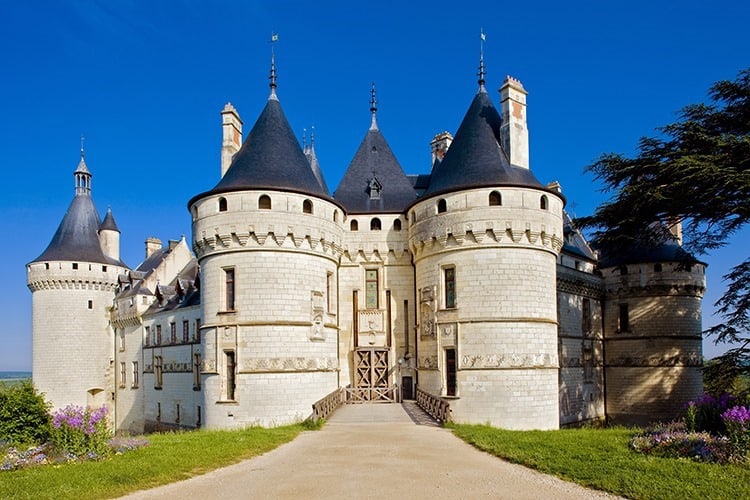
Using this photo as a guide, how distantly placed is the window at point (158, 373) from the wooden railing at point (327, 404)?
1481 cm

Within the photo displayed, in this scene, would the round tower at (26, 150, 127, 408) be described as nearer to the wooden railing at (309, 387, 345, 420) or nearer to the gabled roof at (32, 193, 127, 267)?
the gabled roof at (32, 193, 127, 267)

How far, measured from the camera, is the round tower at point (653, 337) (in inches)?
1241

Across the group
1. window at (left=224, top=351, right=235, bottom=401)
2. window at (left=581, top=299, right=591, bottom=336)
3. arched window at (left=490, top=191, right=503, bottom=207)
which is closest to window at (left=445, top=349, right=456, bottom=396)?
arched window at (left=490, top=191, right=503, bottom=207)

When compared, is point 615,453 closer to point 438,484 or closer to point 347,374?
point 438,484

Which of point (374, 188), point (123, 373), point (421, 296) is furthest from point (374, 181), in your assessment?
point (123, 373)

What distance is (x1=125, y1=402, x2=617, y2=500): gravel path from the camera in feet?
33.7

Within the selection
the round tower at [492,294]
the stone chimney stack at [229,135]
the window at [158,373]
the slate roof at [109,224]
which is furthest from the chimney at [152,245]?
the round tower at [492,294]

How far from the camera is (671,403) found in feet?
102

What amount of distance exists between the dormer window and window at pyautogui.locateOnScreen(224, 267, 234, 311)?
7.71m

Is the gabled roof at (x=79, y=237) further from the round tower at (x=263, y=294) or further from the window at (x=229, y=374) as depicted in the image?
the window at (x=229, y=374)

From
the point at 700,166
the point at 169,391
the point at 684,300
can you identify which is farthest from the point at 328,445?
the point at 684,300

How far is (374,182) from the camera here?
1085 inches

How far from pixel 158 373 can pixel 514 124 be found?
78.0 ft

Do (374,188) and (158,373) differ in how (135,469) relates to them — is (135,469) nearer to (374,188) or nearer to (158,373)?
(374,188)
